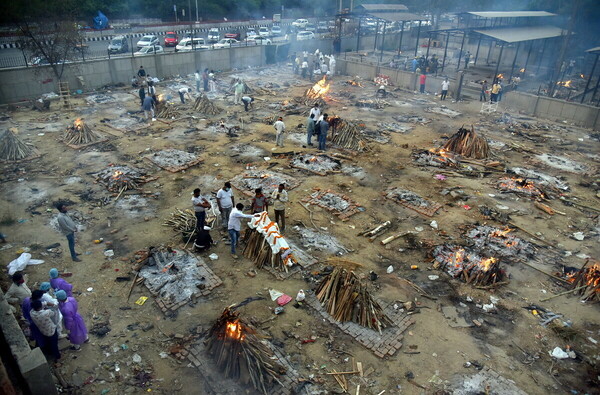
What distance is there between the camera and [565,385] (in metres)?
6.71

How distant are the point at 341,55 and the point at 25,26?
2559 centimetres

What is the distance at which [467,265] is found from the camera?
9.42m

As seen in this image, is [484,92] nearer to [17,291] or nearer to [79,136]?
[79,136]

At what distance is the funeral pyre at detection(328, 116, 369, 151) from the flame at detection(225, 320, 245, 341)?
1120cm

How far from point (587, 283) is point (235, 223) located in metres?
8.42

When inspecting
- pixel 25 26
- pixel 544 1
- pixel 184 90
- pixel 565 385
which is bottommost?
pixel 565 385

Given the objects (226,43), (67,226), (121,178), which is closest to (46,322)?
(67,226)

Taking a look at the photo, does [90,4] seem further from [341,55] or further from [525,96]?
[525,96]

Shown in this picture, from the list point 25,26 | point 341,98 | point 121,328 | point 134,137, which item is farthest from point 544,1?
point 121,328

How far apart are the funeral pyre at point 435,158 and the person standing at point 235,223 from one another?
8792 mm

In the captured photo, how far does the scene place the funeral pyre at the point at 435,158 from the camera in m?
15.3

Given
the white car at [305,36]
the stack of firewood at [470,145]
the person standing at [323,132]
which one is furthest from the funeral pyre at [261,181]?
the white car at [305,36]

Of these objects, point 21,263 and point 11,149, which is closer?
point 21,263

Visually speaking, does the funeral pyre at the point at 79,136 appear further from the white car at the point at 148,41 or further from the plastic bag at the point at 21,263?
the white car at the point at 148,41
